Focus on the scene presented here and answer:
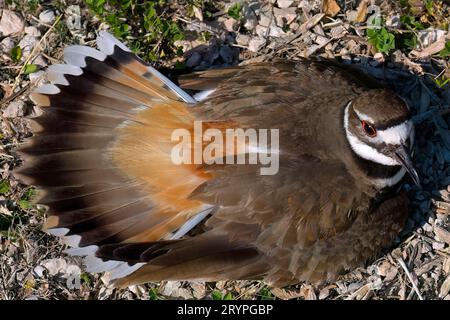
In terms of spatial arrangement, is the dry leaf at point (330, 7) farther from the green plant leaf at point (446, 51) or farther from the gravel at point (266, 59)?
the green plant leaf at point (446, 51)

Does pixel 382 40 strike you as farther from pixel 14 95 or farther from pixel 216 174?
pixel 14 95

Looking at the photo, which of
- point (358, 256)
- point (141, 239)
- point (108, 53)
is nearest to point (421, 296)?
point (358, 256)

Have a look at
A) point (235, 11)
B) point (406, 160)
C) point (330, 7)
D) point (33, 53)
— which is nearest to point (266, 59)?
point (235, 11)

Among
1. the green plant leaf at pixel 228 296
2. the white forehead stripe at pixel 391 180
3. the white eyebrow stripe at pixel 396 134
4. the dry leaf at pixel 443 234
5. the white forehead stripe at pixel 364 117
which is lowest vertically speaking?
the green plant leaf at pixel 228 296

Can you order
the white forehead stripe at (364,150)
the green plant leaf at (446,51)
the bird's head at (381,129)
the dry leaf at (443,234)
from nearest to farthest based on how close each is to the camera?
the bird's head at (381,129)
the white forehead stripe at (364,150)
the dry leaf at (443,234)
the green plant leaf at (446,51)

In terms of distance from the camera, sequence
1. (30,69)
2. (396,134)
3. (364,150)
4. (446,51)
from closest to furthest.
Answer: (396,134)
(364,150)
(446,51)
(30,69)

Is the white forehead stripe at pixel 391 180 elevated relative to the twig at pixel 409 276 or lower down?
elevated

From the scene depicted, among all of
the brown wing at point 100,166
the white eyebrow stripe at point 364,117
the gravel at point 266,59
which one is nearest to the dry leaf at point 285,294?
the gravel at point 266,59
